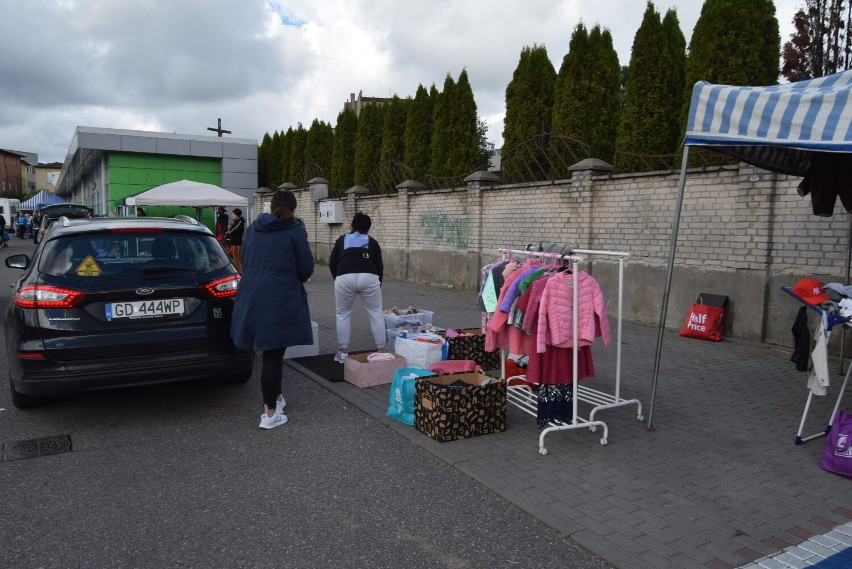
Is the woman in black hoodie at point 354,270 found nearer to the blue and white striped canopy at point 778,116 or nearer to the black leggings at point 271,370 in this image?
the black leggings at point 271,370

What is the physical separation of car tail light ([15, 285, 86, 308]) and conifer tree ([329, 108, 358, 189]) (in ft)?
60.1

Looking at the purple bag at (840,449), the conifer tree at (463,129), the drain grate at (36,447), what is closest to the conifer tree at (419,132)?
the conifer tree at (463,129)

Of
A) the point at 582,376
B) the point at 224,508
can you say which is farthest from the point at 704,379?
the point at 224,508

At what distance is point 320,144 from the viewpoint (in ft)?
84.9

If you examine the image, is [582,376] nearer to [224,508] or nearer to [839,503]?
[839,503]

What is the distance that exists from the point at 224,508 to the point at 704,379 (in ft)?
17.2

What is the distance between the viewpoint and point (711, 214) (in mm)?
9000

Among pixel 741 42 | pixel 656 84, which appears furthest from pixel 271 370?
pixel 656 84

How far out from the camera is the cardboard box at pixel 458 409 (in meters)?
4.78

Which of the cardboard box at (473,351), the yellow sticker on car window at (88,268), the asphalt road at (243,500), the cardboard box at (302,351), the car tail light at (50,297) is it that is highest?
the yellow sticker on car window at (88,268)

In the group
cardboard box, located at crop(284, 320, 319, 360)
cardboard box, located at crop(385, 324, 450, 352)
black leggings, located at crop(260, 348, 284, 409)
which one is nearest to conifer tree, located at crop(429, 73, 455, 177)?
cardboard box, located at crop(385, 324, 450, 352)

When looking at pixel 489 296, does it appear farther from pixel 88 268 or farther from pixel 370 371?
pixel 88 268

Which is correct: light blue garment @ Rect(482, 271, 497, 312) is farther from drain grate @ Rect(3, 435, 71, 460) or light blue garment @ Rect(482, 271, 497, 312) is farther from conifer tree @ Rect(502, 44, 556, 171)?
conifer tree @ Rect(502, 44, 556, 171)

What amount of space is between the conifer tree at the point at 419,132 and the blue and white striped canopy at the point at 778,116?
528 inches
